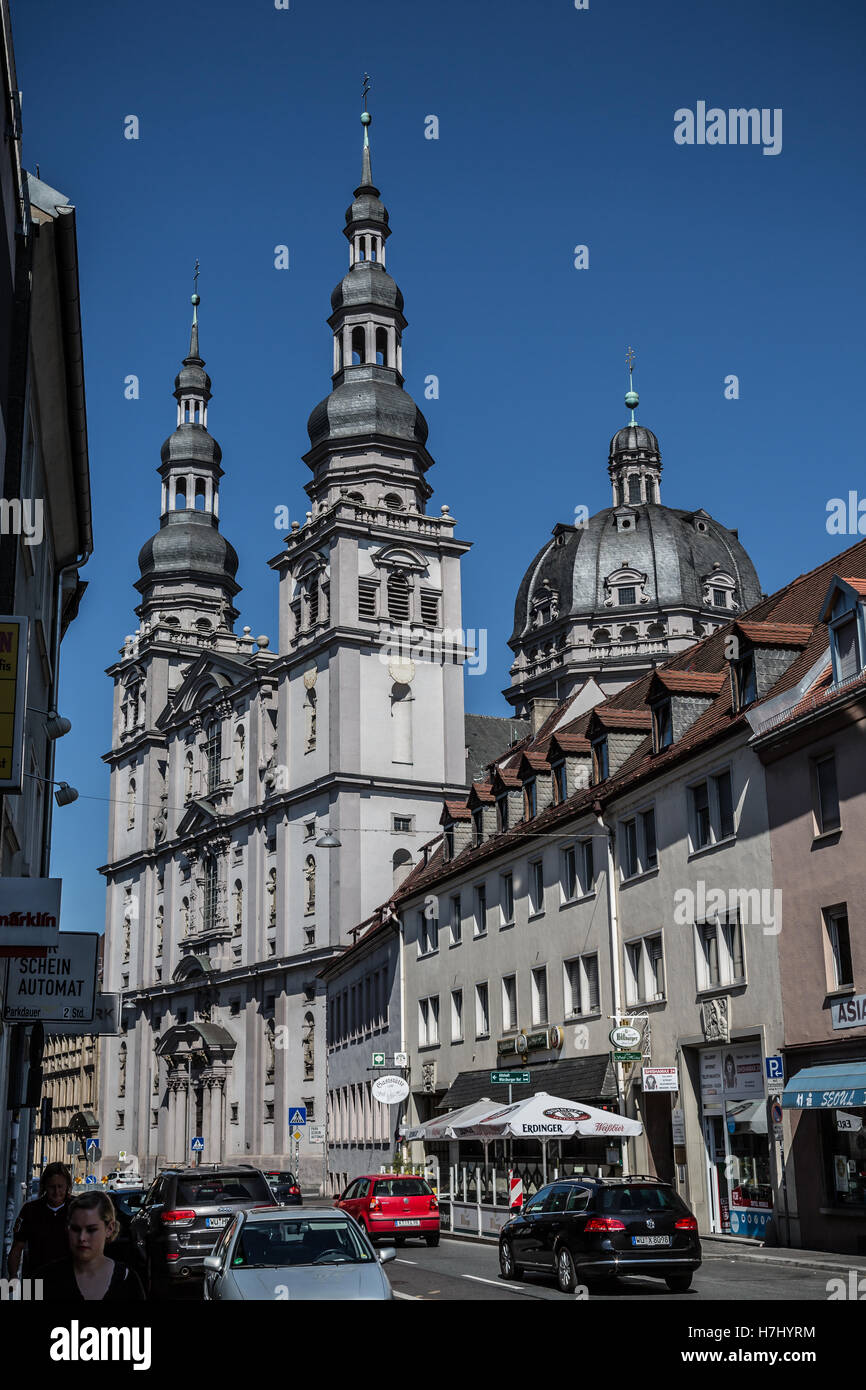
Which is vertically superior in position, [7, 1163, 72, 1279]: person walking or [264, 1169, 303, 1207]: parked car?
[7, 1163, 72, 1279]: person walking

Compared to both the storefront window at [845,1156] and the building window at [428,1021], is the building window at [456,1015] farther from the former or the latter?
the storefront window at [845,1156]

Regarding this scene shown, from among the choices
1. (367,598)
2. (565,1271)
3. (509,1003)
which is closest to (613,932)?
(509,1003)

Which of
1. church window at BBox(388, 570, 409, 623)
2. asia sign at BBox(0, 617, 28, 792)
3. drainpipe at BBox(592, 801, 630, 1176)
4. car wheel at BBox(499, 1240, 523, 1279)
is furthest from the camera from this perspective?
church window at BBox(388, 570, 409, 623)

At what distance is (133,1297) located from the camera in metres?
7.41

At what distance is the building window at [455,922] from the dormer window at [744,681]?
1731cm

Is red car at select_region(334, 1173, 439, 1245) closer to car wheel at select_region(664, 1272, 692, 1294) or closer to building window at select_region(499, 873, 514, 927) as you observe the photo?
car wheel at select_region(664, 1272, 692, 1294)

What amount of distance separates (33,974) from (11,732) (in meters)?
6.52

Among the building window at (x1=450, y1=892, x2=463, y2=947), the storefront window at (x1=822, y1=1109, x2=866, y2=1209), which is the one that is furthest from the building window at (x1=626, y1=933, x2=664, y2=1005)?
the building window at (x1=450, y1=892, x2=463, y2=947)

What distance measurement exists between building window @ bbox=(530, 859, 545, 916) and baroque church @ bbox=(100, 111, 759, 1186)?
14.6 metres

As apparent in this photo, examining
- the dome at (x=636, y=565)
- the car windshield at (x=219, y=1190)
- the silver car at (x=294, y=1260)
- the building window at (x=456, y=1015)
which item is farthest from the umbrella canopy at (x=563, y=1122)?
the dome at (x=636, y=565)

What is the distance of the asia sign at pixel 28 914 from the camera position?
13625mm

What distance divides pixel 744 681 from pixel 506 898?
14.0 meters

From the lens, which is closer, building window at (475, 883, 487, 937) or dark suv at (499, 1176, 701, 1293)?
dark suv at (499, 1176, 701, 1293)

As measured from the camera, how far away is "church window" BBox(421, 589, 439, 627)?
8225 centimetres
